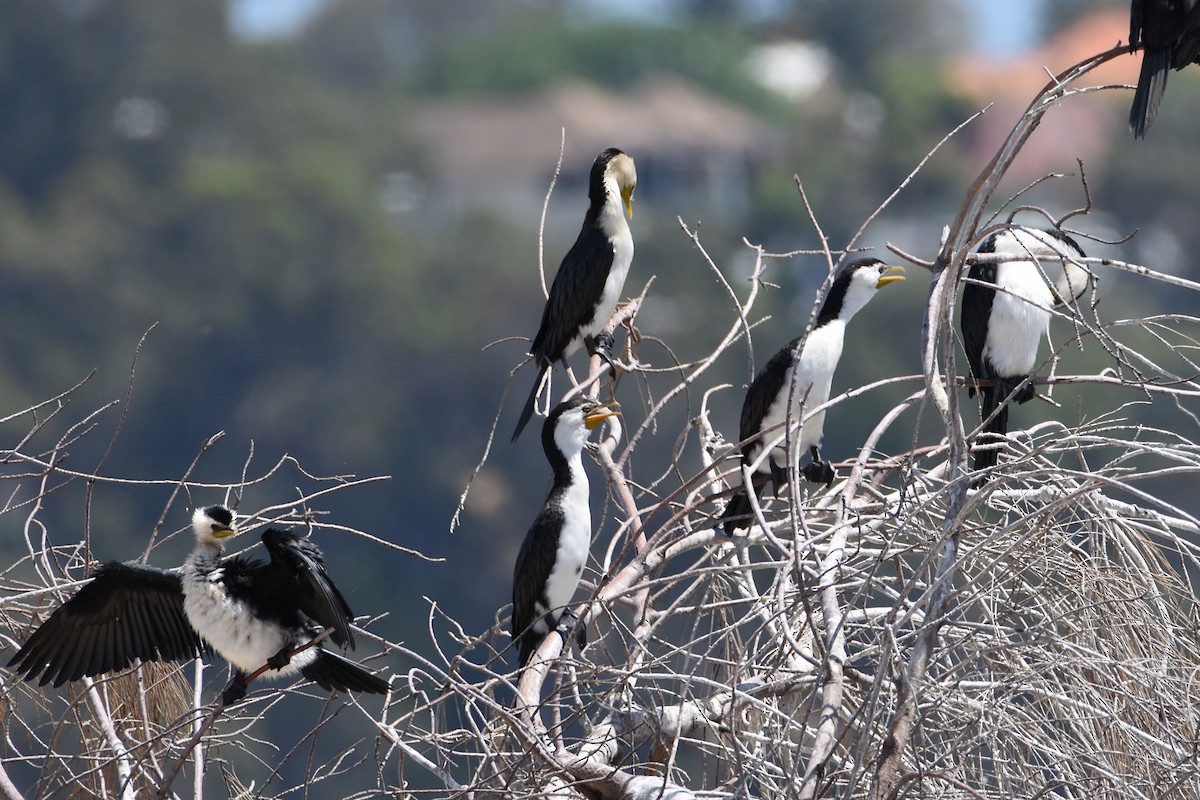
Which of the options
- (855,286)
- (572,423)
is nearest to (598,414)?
(572,423)

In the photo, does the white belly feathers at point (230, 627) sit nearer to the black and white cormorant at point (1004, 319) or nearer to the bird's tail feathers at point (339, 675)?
the bird's tail feathers at point (339, 675)

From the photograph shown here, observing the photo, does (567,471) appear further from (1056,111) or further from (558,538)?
(1056,111)

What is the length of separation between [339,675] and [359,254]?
34.9 meters

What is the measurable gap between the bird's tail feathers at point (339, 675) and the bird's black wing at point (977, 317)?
2.03 metres

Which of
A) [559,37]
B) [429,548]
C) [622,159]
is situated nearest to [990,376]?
[622,159]

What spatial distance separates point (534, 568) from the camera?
14.6 feet

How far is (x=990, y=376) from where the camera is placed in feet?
16.4

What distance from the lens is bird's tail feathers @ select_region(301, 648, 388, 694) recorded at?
3607 mm

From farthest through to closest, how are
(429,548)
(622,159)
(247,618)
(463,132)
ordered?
(463,132)
(429,548)
(622,159)
(247,618)

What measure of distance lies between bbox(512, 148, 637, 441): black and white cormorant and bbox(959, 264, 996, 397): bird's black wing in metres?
0.99

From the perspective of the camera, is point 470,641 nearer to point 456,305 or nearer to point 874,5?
point 456,305

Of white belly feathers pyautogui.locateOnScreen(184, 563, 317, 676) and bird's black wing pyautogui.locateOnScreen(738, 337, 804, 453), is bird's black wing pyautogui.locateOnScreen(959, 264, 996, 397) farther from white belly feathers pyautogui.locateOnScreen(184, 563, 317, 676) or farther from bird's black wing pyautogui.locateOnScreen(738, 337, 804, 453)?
white belly feathers pyautogui.locateOnScreen(184, 563, 317, 676)

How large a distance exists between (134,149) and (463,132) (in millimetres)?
9042

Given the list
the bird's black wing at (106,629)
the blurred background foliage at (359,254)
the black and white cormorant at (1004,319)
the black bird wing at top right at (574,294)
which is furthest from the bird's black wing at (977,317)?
the blurred background foliage at (359,254)
